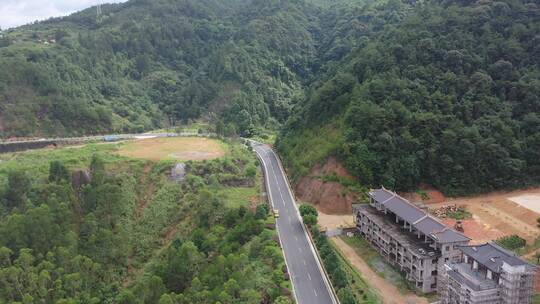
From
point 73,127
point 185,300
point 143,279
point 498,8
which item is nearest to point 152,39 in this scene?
point 73,127

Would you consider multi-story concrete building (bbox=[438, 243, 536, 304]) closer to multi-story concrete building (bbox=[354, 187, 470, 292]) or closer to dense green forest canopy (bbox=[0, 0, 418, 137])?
multi-story concrete building (bbox=[354, 187, 470, 292])

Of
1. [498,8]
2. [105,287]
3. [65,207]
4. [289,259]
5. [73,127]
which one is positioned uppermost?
[498,8]

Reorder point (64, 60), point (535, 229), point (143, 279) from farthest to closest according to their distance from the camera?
1. point (64, 60)
2. point (535, 229)
3. point (143, 279)

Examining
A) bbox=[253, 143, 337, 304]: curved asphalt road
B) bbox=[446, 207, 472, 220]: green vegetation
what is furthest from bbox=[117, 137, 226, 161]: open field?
bbox=[446, 207, 472, 220]: green vegetation

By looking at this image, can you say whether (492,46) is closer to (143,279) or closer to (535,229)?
(535,229)

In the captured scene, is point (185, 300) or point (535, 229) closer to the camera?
point (185, 300)

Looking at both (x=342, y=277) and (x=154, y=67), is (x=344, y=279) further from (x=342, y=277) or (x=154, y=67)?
(x=154, y=67)
